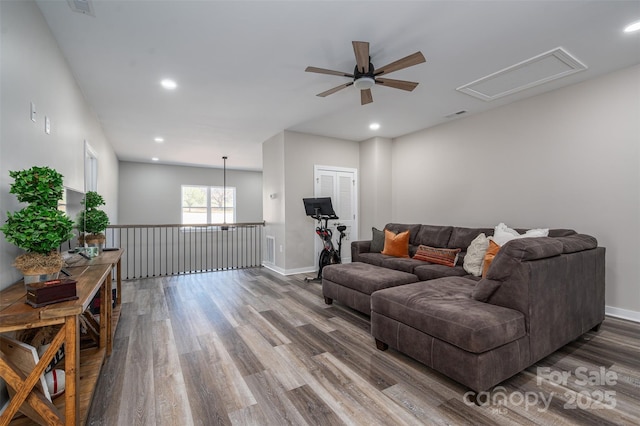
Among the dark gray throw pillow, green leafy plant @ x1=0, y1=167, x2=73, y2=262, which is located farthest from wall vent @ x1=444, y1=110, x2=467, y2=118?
green leafy plant @ x1=0, y1=167, x2=73, y2=262

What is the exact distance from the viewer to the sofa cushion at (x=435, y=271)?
11.4ft

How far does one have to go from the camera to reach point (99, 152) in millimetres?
4879

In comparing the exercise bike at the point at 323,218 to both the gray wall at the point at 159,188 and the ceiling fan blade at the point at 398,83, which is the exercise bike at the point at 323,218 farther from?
the gray wall at the point at 159,188

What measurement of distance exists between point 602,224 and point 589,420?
2.57 m

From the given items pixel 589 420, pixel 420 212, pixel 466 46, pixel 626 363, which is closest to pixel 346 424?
pixel 589 420

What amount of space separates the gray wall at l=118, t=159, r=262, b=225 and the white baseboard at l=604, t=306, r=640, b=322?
818 cm

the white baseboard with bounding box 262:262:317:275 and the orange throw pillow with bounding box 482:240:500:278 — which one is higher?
the orange throw pillow with bounding box 482:240:500:278

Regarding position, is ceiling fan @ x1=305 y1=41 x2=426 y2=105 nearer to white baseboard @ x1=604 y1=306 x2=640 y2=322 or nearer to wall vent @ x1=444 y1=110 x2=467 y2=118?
wall vent @ x1=444 y1=110 x2=467 y2=118

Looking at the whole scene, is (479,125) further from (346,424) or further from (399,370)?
(346,424)

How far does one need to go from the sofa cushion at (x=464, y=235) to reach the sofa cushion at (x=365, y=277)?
1132mm

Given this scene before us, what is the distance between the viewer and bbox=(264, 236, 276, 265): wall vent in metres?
5.83

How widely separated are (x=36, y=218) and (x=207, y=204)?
27.3ft

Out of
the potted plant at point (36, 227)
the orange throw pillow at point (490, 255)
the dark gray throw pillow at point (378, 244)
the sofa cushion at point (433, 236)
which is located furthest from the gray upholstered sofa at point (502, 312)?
the potted plant at point (36, 227)

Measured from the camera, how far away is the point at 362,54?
2.44m
